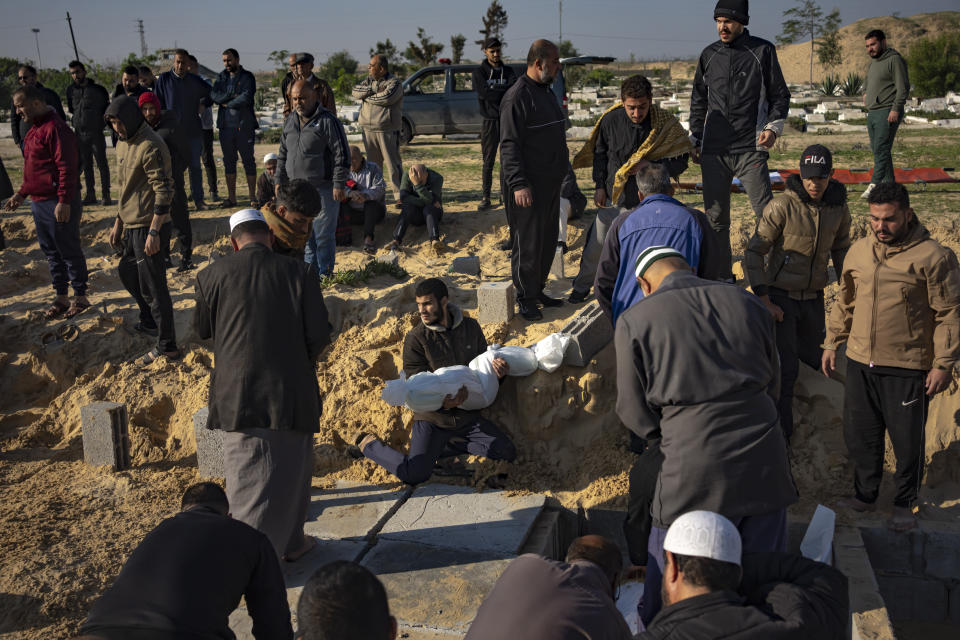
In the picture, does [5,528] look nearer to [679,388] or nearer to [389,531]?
[389,531]

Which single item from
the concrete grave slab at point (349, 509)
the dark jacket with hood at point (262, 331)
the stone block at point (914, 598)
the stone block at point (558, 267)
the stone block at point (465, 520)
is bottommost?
the stone block at point (914, 598)

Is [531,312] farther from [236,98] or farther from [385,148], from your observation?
[236,98]

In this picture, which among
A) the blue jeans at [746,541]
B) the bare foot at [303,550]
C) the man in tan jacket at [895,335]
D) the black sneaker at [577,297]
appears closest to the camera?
the blue jeans at [746,541]

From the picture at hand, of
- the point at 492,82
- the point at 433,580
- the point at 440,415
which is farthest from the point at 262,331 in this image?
the point at 492,82

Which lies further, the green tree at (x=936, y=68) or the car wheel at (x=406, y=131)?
the green tree at (x=936, y=68)

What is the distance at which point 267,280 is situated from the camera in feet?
12.6

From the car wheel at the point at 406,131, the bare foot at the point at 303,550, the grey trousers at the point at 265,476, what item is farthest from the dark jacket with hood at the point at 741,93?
the car wheel at the point at 406,131

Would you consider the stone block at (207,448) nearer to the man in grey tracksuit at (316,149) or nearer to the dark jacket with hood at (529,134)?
the man in grey tracksuit at (316,149)

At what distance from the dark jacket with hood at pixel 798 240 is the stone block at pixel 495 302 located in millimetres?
1794

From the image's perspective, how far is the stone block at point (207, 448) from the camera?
527 centimetres

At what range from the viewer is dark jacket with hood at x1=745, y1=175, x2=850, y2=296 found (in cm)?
486

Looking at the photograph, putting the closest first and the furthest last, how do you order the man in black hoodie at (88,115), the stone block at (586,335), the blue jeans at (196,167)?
the stone block at (586,335) → the blue jeans at (196,167) → the man in black hoodie at (88,115)

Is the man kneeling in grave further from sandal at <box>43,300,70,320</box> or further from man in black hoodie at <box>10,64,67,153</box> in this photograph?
man in black hoodie at <box>10,64,67,153</box>

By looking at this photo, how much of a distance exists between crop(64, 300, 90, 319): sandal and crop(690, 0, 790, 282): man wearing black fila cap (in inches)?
214
